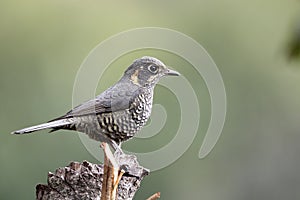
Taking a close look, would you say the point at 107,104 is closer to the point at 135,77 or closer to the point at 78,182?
the point at 135,77

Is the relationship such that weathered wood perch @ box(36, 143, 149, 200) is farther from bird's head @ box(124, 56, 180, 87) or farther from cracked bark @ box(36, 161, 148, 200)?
bird's head @ box(124, 56, 180, 87)

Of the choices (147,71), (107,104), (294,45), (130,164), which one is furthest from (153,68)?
(294,45)

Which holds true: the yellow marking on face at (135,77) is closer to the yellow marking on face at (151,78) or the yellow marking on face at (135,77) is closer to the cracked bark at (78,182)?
the yellow marking on face at (151,78)

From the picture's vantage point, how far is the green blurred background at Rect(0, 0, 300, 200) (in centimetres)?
277

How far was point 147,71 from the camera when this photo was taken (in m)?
1.33

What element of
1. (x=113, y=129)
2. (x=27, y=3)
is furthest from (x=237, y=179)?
(x=113, y=129)

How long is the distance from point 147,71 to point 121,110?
0.10 meters

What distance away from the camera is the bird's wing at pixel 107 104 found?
4.31 ft

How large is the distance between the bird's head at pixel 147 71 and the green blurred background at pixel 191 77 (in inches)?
52.1

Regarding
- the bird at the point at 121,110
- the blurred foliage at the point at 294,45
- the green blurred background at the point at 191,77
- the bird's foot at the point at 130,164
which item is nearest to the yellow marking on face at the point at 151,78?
the bird at the point at 121,110

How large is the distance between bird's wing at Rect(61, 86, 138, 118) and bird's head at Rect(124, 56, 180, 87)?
0.03 m

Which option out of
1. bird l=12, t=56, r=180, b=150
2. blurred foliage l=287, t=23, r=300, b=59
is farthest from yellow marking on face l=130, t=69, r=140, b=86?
blurred foliage l=287, t=23, r=300, b=59

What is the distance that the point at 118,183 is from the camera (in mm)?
1391

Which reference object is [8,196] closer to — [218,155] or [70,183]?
[218,155]
